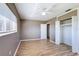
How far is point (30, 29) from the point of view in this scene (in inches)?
431

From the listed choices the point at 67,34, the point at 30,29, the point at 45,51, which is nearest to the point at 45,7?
the point at 45,51

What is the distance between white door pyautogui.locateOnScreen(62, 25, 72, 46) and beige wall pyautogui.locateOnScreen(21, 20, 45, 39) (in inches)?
160

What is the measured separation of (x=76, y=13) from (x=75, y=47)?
5.47ft

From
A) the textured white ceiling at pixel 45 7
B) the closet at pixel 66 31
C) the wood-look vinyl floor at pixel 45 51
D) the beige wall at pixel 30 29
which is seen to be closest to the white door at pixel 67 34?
the closet at pixel 66 31

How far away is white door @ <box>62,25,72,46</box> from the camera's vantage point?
275 inches

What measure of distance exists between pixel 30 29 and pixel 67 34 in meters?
4.70

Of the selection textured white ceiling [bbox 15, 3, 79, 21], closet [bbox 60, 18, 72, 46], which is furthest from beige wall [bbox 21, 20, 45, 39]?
textured white ceiling [bbox 15, 3, 79, 21]

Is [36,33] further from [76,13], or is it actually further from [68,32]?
[76,13]

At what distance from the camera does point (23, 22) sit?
10.7 meters

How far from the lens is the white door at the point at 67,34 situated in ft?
22.9

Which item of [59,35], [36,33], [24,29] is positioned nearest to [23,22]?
[24,29]

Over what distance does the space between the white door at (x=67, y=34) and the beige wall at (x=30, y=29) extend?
4055mm

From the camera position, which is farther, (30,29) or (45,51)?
(30,29)

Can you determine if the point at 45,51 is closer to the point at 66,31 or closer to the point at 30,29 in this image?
the point at 66,31
